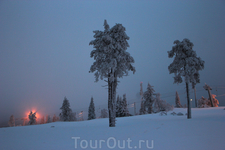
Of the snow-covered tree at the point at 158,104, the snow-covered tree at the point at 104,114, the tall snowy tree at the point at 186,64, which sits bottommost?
the snow-covered tree at the point at 104,114

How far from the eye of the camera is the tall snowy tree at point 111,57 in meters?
13.4

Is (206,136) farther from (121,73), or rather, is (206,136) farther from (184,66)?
(184,66)

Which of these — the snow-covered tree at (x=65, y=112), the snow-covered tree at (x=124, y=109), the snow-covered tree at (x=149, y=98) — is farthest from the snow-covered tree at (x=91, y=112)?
the snow-covered tree at (x=149, y=98)

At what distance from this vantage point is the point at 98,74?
14.3 m

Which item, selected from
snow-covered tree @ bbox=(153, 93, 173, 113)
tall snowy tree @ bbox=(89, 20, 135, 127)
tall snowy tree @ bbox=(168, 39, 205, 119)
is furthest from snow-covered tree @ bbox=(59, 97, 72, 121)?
tall snowy tree @ bbox=(168, 39, 205, 119)

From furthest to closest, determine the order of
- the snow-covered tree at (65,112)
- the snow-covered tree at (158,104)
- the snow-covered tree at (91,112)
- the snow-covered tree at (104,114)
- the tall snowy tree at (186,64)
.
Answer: the snow-covered tree at (104,114) → the snow-covered tree at (91,112) → the snow-covered tree at (65,112) → the snow-covered tree at (158,104) → the tall snowy tree at (186,64)

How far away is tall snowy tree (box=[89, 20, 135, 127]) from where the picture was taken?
13.4 meters

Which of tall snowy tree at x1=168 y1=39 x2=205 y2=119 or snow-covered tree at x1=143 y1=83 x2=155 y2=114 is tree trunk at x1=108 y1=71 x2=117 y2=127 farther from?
snow-covered tree at x1=143 y1=83 x2=155 y2=114

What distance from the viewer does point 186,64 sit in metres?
16.5

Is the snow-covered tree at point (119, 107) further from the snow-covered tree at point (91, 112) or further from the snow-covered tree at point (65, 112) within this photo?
the snow-covered tree at point (65, 112)

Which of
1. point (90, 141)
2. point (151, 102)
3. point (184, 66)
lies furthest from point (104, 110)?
point (90, 141)

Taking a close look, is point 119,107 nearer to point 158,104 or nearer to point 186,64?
point 158,104

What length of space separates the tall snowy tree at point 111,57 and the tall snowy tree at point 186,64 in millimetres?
7099

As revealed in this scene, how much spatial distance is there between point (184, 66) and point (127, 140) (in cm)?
1409
